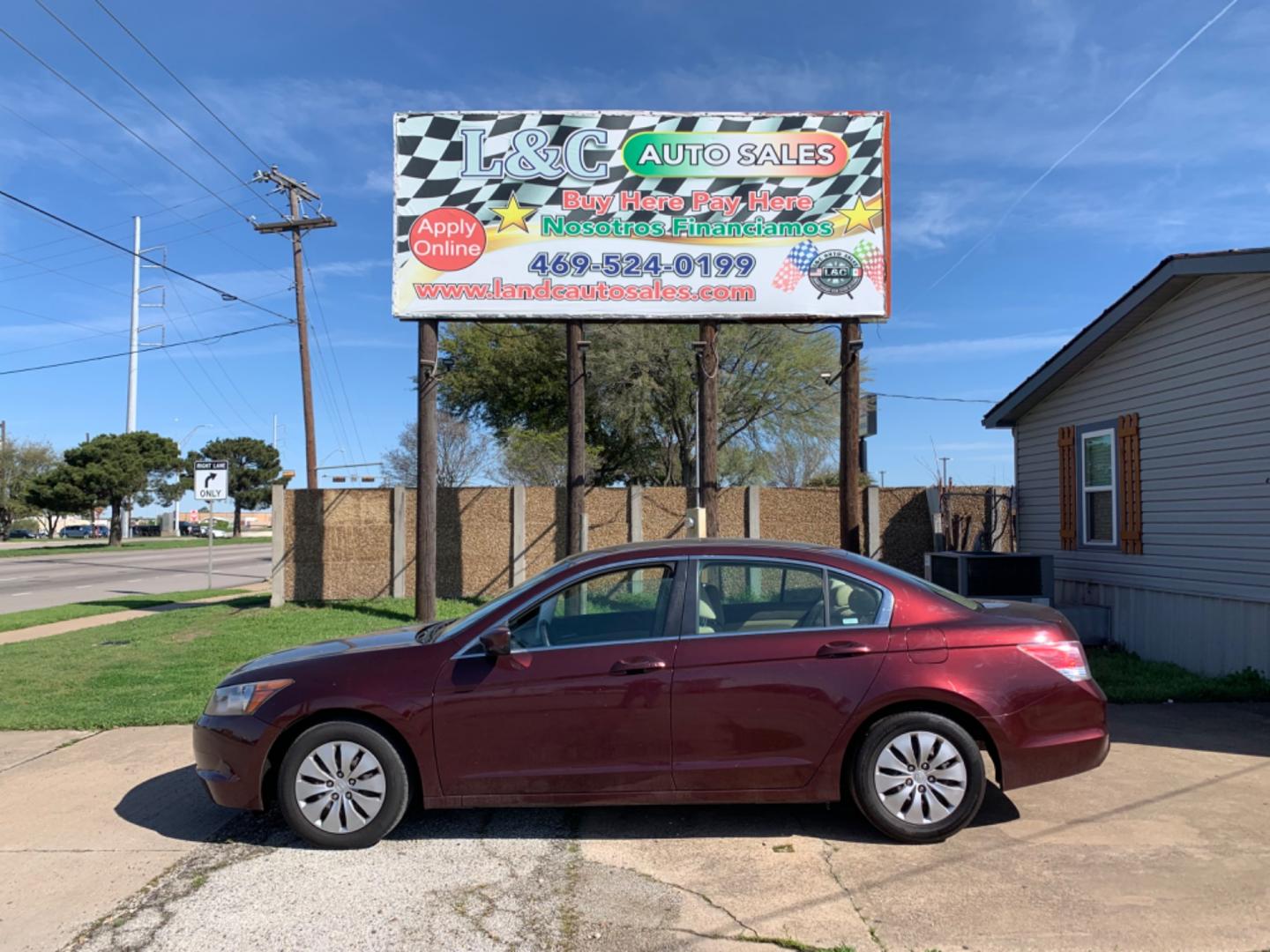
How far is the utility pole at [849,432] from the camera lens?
38.1ft

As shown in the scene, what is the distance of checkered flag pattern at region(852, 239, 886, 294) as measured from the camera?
470 inches

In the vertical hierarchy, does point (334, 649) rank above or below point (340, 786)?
above

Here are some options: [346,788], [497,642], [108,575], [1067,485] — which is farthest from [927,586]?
[108,575]

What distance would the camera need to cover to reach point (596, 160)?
1216cm

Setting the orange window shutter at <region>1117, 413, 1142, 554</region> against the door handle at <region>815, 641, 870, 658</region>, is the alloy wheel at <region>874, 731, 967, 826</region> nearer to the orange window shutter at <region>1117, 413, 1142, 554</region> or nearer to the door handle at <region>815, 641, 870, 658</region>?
the door handle at <region>815, 641, 870, 658</region>

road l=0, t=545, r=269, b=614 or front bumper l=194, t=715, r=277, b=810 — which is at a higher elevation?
front bumper l=194, t=715, r=277, b=810

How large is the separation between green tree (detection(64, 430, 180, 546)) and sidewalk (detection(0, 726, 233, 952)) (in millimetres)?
46861

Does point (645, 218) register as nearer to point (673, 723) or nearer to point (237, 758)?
point (673, 723)

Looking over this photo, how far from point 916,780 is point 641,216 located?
29.6 ft

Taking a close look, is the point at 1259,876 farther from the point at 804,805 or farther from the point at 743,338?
the point at 743,338

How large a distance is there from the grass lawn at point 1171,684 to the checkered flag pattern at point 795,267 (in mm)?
5857

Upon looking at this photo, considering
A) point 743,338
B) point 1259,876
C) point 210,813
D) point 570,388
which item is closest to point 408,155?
point 570,388

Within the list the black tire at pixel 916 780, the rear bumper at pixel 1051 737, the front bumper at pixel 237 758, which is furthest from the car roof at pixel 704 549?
the front bumper at pixel 237 758

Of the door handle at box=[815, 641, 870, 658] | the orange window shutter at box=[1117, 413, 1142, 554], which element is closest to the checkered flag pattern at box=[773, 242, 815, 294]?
the orange window shutter at box=[1117, 413, 1142, 554]
